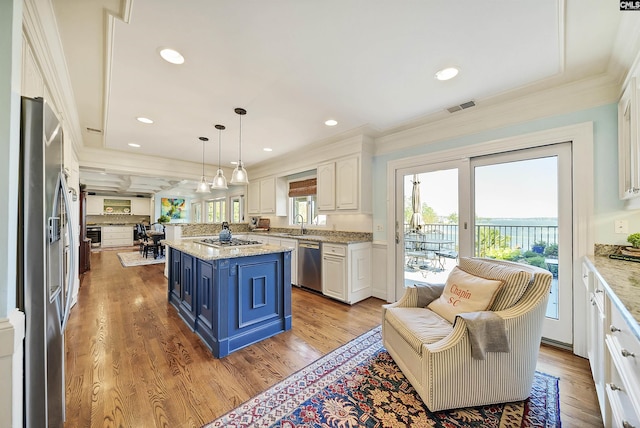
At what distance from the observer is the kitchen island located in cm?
223

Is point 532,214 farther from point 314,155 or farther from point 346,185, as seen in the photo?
point 314,155

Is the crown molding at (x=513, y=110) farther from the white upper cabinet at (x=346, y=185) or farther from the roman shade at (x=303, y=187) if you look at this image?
the roman shade at (x=303, y=187)

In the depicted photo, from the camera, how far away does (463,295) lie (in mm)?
1860

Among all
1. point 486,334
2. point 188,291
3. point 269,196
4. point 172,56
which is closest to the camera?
point 486,334

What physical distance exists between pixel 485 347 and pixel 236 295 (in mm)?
1988

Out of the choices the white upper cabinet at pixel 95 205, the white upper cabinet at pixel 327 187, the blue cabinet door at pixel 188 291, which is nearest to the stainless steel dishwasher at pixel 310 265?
the white upper cabinet at pixel 327 187

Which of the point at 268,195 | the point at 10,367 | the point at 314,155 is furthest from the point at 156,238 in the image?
the point at 10,367

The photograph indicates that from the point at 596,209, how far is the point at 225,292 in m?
3.33

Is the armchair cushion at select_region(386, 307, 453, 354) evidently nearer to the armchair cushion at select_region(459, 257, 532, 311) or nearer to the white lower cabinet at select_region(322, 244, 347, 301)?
the armchair cushion at select_region(459, 257, 532, 311)

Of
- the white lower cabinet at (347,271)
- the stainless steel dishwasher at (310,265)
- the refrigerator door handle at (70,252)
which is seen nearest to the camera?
the refrigerator door handle at (70,252)

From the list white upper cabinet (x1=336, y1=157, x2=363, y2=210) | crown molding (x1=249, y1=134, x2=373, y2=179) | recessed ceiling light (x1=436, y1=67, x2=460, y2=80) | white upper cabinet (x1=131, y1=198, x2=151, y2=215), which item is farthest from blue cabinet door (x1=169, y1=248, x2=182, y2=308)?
white upper cabinet (x1=131, y1=198, x2=151, y2=215)

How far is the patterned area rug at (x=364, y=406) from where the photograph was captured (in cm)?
147

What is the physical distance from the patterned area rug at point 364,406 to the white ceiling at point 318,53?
2.41m

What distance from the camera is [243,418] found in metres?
1.51
